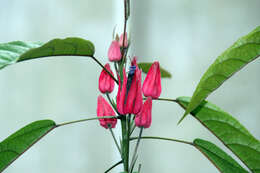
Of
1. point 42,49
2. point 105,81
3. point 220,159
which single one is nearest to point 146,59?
point 105,81

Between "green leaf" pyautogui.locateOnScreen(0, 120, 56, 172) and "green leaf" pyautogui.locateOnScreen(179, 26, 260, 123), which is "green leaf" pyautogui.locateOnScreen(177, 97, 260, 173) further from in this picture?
"green leaf" pyautogui.locateOnScreen(0, 120, 56, 172)

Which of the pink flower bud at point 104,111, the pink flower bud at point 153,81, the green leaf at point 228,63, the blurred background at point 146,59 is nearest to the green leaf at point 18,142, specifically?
the pink flower bud at point 104,111

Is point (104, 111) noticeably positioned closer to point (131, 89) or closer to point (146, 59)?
point (131, 89)

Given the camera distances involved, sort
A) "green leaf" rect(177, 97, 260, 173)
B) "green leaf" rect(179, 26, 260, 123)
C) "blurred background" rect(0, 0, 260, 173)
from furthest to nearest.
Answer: "blurred background" rect(0, 0, 260, 173) → "green leaf" rect(177, 97, 260, 173) → "green leaf" rect(179, 26, 260, 123)

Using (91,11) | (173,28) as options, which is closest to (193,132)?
(173,28)

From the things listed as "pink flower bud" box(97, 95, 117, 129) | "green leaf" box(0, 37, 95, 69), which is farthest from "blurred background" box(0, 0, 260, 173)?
"green leaf" box(0, 37, 95, 69)

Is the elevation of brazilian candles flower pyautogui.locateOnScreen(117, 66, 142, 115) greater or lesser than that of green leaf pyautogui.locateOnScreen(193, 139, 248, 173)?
greater
